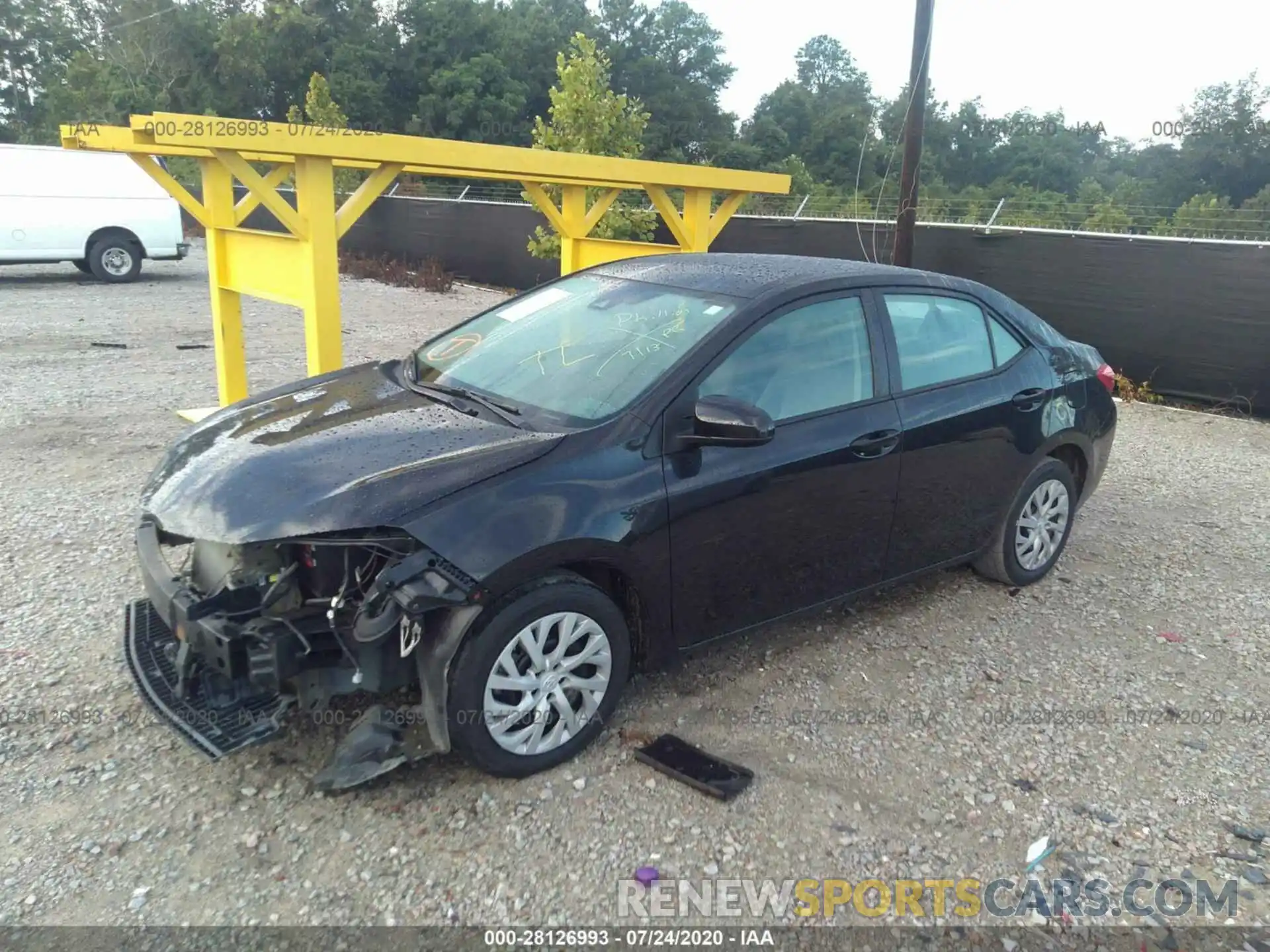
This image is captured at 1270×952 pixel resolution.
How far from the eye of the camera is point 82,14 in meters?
54.1

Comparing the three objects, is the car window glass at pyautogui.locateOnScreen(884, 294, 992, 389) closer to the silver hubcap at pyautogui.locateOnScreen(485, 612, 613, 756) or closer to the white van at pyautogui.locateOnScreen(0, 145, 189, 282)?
the silver hubcap at pyautogui.locateOnScreen(485, 612, 613, 756)

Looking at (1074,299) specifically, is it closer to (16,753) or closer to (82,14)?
(16,753)

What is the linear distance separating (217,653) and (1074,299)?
31.1 ft

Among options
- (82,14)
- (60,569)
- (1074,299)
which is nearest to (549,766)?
(60,569)

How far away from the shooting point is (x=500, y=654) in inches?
114

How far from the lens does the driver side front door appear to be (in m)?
3.33

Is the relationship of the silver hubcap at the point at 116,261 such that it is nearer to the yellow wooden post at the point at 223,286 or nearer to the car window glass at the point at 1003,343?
the yellow wooden post at the point at 223,286

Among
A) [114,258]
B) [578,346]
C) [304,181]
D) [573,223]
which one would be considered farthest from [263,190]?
[114,258]

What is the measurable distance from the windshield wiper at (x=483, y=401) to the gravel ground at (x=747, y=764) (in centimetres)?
116

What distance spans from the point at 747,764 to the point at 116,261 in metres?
16.5

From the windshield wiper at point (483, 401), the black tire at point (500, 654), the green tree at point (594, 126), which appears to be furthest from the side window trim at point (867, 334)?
the green tree at point (594, 126)

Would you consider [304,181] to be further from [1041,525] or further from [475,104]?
[475,104]

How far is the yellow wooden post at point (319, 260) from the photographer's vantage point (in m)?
5.62
